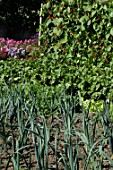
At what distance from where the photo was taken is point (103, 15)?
6258 mm

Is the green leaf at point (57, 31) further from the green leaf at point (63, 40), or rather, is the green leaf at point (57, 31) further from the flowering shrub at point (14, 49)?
the flowering shrub at point (14, 49)

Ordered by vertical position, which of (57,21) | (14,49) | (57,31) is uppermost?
(57,21)

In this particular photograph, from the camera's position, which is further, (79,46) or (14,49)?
(14,49)

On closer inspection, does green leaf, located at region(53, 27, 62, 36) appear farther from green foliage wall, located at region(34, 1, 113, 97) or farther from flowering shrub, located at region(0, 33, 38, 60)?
flowering shrub, located at region(0, 33, 38, 60)

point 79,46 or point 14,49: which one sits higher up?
point 79,46

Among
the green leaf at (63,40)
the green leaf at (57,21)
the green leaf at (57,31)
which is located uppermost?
the green leaf at (57,21)

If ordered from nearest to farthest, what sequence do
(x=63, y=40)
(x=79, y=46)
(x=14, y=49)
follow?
(x=79, y=46)
(x=63, y=40)
(x=14, y=49)

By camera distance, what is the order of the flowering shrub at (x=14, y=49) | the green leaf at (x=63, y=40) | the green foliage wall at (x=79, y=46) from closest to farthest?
1. the green foliage wall at (x=79, y=46)
2. the green leaf at (x=63, y=40)
3. the flowering shrub at (x=14, y=49)

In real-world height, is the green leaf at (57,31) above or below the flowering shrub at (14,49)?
above

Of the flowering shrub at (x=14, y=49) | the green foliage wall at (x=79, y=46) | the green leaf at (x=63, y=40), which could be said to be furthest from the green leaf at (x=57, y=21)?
the flowering shrub at (x=14, y=49)

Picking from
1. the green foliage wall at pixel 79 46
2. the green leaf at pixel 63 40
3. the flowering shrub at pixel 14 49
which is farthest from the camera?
the flowering shrub at pixel 14 49

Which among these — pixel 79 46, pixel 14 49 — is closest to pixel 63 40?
pixel 79 46

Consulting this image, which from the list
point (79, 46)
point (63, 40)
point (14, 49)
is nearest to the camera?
point (79, 46)

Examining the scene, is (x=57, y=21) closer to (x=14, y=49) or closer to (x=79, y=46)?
(x=79, y=46)
